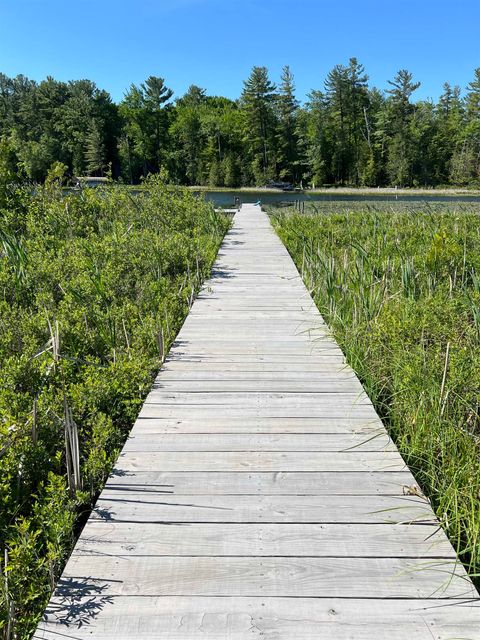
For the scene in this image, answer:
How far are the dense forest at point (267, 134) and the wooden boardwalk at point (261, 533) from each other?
53900 millimetres

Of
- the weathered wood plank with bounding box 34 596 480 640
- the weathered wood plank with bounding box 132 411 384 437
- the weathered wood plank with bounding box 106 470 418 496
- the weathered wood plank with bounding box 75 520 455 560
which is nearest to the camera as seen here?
the weathered wood plank with bounding box 34 596 480 640

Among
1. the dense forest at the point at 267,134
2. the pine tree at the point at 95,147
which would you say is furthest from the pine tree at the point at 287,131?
the pine tree at the point at 95,147

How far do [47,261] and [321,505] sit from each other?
13.5 feet

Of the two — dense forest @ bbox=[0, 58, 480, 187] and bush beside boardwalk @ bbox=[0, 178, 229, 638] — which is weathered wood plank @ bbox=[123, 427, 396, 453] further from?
dense forest @ bbox=[0, 58, 480, 187]

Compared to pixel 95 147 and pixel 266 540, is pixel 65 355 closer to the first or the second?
pixel 266 540

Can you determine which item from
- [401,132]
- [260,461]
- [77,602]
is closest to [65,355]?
[260,461]

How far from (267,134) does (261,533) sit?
207ft

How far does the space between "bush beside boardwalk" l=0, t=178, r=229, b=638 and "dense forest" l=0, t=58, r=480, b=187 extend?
49.8 meters

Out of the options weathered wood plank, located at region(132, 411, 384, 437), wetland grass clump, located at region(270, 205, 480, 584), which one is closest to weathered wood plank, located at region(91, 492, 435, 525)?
wetland grass clump, located at region(270, 205, 480, 584)

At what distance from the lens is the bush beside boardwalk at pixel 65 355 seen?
1.69 meters

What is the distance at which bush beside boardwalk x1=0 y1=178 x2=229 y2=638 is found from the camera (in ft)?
5.56

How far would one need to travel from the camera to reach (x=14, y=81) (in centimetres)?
7688

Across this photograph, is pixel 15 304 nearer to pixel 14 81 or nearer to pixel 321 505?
pixel 321 505

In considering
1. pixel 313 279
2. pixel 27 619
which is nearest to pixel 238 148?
pixel 313 279
